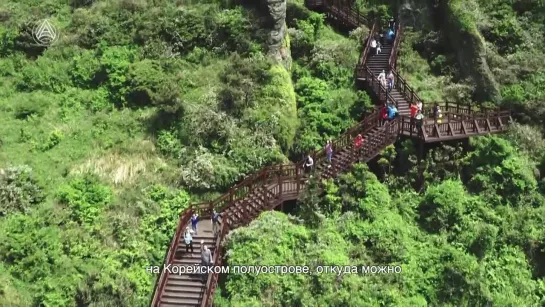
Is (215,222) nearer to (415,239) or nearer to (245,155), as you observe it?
(245,155)

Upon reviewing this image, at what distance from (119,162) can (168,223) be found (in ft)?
12.1

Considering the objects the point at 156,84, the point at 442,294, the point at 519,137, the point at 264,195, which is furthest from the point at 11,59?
the point at 519,137

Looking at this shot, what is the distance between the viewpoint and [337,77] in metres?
24.7

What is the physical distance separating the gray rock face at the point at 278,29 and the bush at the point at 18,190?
12.0m

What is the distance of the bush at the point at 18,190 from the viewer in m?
18.4

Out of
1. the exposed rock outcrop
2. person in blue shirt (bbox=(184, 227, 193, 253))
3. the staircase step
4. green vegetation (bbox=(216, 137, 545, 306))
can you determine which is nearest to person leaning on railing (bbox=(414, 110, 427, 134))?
green vegetation (bbox=(216, 137, 545, 306))

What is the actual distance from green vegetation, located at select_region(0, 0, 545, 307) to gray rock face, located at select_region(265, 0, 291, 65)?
0.26 metres

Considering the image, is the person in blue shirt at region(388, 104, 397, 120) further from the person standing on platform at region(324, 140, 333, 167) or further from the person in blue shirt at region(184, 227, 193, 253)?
the person in blue shirt at region(184, 227, 193, 253)

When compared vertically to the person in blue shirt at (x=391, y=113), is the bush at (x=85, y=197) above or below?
below

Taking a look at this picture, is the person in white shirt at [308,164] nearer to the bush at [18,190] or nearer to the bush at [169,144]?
the bush at [169,144]

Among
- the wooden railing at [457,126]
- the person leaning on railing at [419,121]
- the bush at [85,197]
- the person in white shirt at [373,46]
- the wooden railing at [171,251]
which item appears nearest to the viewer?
the wooden railing at [171,251]

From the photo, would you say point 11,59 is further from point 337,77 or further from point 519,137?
point 519,137

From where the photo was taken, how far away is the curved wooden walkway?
1650cm
